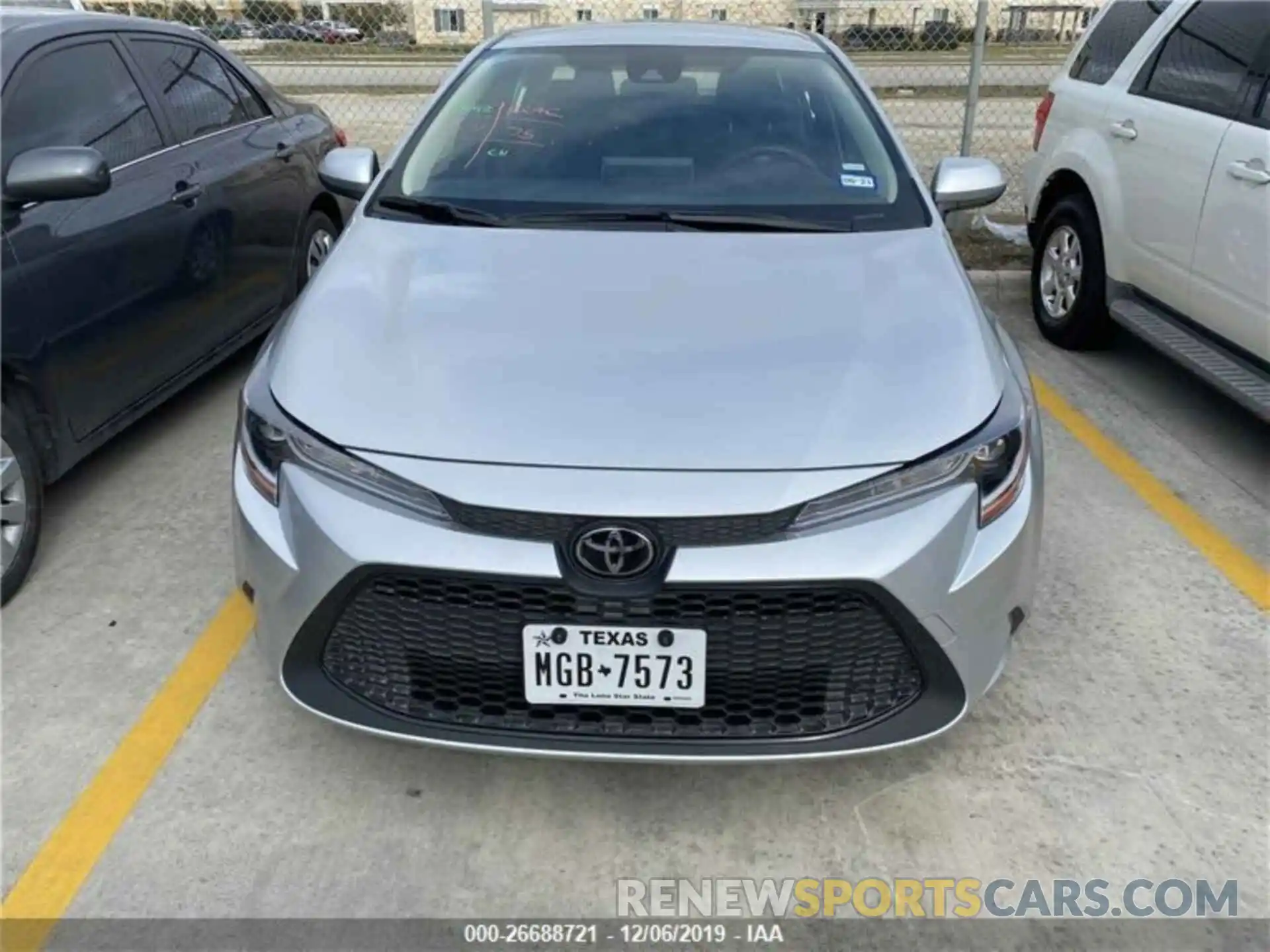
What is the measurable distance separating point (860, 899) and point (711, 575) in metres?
0.83

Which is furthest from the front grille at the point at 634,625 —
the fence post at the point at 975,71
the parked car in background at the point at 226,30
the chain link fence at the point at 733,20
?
the parked car in background at the point at 226,30

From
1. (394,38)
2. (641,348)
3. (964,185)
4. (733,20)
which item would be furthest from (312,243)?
(394,38)

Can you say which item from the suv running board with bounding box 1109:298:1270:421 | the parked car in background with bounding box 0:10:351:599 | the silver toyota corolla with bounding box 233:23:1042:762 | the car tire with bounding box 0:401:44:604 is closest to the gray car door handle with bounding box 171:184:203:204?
the parked car in background with bounding box 0:10:351:599

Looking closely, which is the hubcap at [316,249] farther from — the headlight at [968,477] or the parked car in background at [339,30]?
the parked car in background at [339,30]

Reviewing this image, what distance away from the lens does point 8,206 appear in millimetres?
3131

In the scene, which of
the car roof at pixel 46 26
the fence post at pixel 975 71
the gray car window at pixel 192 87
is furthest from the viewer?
the fence post at pixel 975 71

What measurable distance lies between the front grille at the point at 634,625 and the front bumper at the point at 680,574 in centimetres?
1

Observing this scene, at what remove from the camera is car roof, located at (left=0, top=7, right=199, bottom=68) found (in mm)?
3441

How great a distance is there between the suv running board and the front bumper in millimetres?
2002

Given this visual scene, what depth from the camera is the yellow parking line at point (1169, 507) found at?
3.40 metres

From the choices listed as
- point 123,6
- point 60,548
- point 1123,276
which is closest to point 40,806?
point 60,548

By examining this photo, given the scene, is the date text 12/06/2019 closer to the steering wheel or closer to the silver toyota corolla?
the silver toyota corolla

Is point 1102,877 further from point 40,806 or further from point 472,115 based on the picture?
point 472,115

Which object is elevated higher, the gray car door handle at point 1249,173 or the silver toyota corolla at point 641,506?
the gray car door handle at point 1249,173
